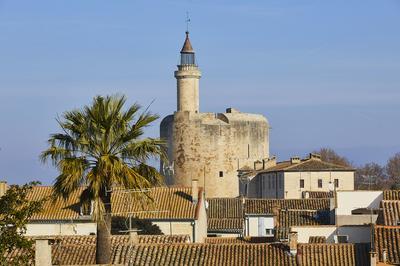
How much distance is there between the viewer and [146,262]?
35.4 m

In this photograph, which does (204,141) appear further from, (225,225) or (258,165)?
(225,225)

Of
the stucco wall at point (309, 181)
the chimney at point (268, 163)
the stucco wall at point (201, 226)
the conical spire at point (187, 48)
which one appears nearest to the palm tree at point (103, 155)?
the stucco wall at point (201, 226)

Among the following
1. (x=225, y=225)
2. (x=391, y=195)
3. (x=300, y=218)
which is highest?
(x=391, y=195)

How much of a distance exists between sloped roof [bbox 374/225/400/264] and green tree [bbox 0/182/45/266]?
14.5 meters

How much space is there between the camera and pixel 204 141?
122625mm

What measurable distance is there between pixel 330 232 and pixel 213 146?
7145 centimetres

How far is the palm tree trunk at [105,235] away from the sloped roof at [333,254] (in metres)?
10.5

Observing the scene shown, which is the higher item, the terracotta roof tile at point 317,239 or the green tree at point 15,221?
the terracotta roof tile at point 317,239

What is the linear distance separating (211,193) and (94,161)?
91.2 m

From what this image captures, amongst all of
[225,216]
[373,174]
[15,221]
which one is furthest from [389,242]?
[373,174]

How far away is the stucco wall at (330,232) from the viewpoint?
164 feet

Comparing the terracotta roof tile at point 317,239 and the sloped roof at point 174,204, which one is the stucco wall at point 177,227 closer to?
the sloped roof at point 174,204

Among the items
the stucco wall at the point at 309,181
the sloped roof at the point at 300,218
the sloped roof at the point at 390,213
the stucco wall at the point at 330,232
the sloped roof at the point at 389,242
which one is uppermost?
the stucco wall at the point at 309,181

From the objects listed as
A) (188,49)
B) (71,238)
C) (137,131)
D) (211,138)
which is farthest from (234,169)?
(137,131)
